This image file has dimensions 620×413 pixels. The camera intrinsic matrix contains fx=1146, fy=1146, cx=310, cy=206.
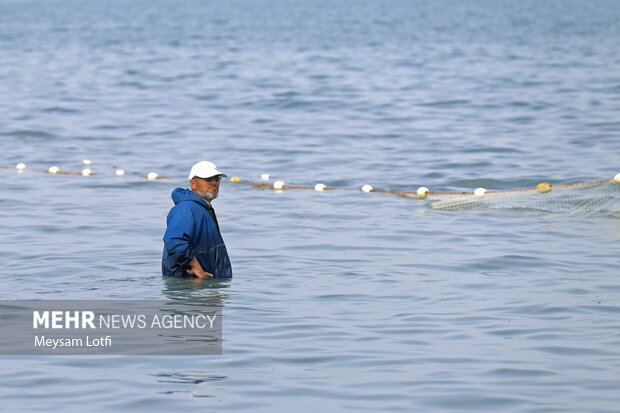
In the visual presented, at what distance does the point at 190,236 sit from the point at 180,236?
0.35 ft

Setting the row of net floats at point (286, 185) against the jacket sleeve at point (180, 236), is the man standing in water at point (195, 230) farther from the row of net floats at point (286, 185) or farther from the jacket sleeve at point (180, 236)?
the row of net floats at point (286, 185)

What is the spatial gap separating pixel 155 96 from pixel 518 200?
751 inches

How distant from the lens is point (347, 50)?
4956 cm

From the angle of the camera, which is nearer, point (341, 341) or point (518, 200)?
point (341, 341)

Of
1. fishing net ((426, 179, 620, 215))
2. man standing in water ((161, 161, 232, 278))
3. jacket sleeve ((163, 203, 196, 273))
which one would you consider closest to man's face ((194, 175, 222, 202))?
man standing in water ((161, 161, 232, 278))

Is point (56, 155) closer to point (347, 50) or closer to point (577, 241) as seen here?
point (577, 241)

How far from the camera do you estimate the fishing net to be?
14984mm

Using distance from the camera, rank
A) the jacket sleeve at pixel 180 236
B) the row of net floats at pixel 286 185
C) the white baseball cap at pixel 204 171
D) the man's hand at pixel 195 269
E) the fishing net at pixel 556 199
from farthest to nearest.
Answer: the row of net floats at pixel 286 185
the fishing net at pixel 556 199
the man's hand at pixel 195 269
the white baseball cap at pixel 204 171
the jacket sleeve at pixel 180 236

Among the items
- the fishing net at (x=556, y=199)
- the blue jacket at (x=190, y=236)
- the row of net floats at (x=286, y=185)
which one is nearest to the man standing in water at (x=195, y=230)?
the blue jacket at (x=190, y=236)

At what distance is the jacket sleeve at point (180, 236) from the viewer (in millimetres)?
10102

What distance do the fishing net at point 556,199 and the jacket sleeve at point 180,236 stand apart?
20.6 ft

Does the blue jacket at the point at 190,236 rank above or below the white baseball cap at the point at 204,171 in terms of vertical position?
below

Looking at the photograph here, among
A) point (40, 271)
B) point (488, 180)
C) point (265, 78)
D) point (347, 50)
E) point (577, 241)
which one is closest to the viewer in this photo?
point (40, 271)

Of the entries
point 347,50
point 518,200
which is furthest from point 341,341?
point 347,50
